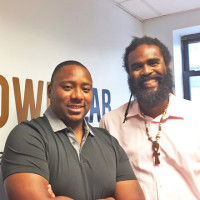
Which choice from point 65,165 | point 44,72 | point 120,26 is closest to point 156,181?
point 65,165

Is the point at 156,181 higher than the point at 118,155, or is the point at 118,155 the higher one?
the point at 118,155

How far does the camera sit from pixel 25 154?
3.65 ft

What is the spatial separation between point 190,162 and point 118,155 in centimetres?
48

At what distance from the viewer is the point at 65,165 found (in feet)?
3.84

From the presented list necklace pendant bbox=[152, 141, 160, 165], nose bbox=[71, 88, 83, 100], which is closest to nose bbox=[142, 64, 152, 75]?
necklace pendant bbox=[152, 141, 160, 165]

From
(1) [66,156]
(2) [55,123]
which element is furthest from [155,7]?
(1) [66,156]

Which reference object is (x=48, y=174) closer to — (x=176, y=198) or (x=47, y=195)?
(x=47, y=195)

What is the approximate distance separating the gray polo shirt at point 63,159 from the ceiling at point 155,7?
7.07ft

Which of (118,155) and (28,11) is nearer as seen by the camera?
(118,155)

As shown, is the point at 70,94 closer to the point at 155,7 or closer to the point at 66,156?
the point at 66,156

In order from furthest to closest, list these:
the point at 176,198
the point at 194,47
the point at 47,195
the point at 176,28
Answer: the point at 194,47 < the point at 176,28 < the point at 176,198 < the point at 47,195

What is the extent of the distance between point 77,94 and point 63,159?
0.33 metres

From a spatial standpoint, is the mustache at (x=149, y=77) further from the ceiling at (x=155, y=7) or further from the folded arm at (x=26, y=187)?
the ceiling at (x=155, y=7)

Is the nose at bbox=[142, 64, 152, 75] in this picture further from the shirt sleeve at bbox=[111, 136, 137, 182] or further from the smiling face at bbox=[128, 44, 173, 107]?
the shirt sleeve at bbox=[111, 136, 137, 182]
